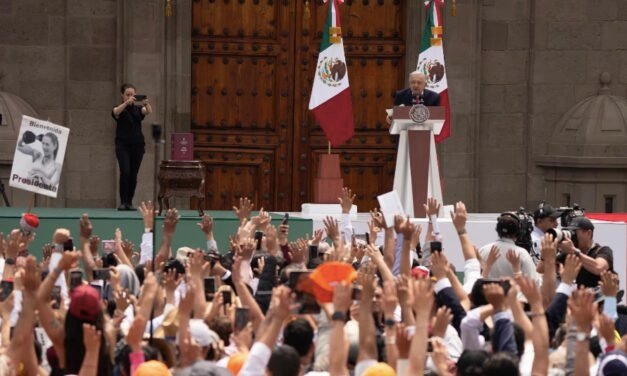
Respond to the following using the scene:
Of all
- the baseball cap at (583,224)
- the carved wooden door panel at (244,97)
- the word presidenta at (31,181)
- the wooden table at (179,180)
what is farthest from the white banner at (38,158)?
the carved wooden door panel at (244,97)

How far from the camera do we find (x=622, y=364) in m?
7.87

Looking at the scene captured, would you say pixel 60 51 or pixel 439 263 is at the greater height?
pixel 60 51

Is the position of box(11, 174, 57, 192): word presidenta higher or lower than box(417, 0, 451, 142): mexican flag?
lower

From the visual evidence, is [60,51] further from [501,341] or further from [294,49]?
[501,341]

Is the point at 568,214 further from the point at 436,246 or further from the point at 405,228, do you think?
the point at 405,228

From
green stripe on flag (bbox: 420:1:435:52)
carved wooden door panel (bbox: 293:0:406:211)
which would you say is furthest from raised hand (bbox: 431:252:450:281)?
carved wooden door panel (bbox: 293:0:406:211)

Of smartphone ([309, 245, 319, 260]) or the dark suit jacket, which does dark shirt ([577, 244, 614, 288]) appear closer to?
smartphone ([309, 245, 319, 260])

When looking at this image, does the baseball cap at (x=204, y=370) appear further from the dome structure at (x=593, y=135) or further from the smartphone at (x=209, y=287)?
the dome structure at (x=593, y=135)

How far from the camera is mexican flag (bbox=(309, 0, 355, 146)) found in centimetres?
1969

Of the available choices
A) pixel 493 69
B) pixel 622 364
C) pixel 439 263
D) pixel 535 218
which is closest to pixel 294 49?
pixel 493 69

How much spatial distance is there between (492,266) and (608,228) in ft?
19.5

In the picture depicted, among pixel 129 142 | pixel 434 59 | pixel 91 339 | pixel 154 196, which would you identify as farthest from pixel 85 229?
pixel 154 196

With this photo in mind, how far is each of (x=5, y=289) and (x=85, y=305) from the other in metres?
1.71

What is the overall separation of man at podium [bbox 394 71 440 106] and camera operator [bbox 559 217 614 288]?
13.9ft
